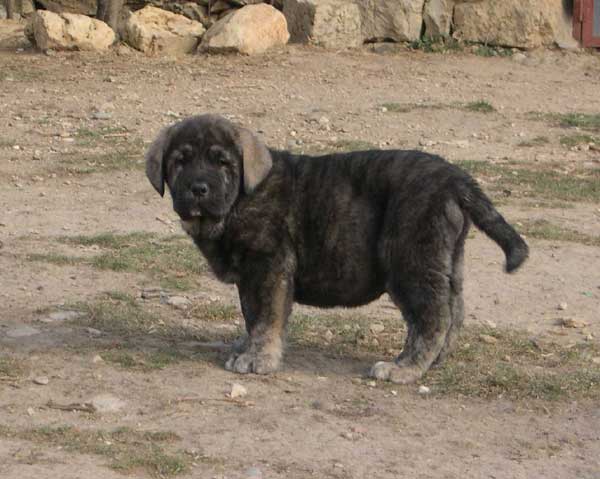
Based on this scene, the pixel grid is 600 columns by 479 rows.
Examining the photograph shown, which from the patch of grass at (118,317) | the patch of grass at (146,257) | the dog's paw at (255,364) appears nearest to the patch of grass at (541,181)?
the patch of grass at (146,257)

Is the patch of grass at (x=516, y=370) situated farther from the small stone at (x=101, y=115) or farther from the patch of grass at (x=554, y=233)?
the small stone at (x=101, y=115)

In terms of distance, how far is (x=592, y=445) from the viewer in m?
6.38

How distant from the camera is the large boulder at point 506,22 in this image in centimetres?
1750

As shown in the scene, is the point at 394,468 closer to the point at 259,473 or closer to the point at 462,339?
the point at 259,473

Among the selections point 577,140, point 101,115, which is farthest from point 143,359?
point 577,140

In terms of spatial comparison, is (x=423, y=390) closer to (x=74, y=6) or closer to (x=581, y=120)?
(x=581, y=120)

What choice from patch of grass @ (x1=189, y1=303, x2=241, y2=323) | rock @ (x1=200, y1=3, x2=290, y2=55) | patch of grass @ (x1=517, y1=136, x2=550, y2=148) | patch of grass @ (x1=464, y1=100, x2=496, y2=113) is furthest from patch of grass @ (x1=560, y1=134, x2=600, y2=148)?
patch of grass @ (x1=189, y1=303, x2=241, y2=323)

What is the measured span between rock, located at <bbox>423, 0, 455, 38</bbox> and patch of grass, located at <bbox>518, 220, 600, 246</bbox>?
7008 mm

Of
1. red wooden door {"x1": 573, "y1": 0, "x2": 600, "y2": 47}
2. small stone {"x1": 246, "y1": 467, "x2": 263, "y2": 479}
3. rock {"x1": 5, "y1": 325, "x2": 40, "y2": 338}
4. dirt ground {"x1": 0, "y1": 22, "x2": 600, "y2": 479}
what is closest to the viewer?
small stone {"x1": 246, "y1": 467, "x2": 263, "y2": 479}

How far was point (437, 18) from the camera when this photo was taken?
57.3ft

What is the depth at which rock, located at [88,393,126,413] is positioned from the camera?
6.52m

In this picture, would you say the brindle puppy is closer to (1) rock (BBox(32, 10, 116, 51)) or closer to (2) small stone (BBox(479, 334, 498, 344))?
(2) small stone (BBox(479, 334, 498, 344))

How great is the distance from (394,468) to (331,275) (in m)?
1.53

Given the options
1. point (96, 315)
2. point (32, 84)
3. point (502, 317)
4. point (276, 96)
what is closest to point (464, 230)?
point (502, 317)
